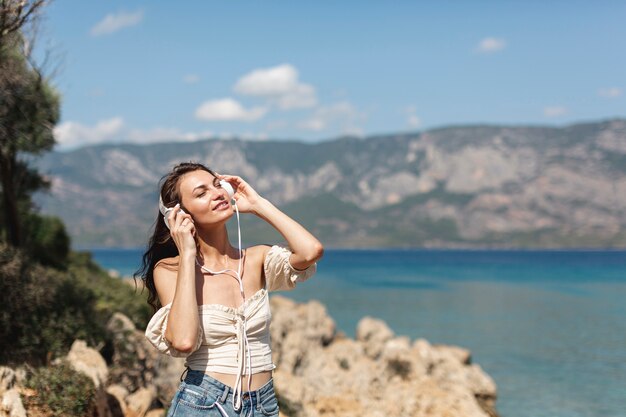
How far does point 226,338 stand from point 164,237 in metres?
0.75

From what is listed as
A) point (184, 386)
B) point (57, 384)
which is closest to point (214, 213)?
point (184, 386)

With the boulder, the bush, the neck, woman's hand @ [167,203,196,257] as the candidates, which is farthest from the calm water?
woman's hand @ [167,203,196,257]

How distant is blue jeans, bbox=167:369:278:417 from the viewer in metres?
3.52

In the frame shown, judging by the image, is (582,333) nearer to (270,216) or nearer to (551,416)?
(551,416)

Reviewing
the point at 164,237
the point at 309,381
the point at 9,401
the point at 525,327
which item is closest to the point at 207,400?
the point at 164,237

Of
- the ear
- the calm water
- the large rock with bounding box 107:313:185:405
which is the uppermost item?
the ear

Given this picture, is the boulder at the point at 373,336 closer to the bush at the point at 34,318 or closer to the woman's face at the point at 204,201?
the bush at the point at 34,318

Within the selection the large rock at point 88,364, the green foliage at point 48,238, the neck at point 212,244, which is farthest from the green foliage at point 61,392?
the green foliage at point 48,238

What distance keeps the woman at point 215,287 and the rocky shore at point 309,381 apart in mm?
3405

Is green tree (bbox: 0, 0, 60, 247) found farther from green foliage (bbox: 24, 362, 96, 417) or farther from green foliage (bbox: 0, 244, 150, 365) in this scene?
green foliage (bbox: 24, 362, 96, 417)

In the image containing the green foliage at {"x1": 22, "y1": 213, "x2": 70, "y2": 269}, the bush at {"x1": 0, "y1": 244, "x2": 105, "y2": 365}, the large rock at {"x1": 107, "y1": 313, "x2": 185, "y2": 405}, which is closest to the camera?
the bush at {"x1": 0, "y1": 244, "x2": 105, "y2": 365}

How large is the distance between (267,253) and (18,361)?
262 inches

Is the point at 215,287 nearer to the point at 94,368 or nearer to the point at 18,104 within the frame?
the point at 94,368

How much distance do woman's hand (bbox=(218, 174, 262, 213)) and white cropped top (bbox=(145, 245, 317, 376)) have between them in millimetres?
508
